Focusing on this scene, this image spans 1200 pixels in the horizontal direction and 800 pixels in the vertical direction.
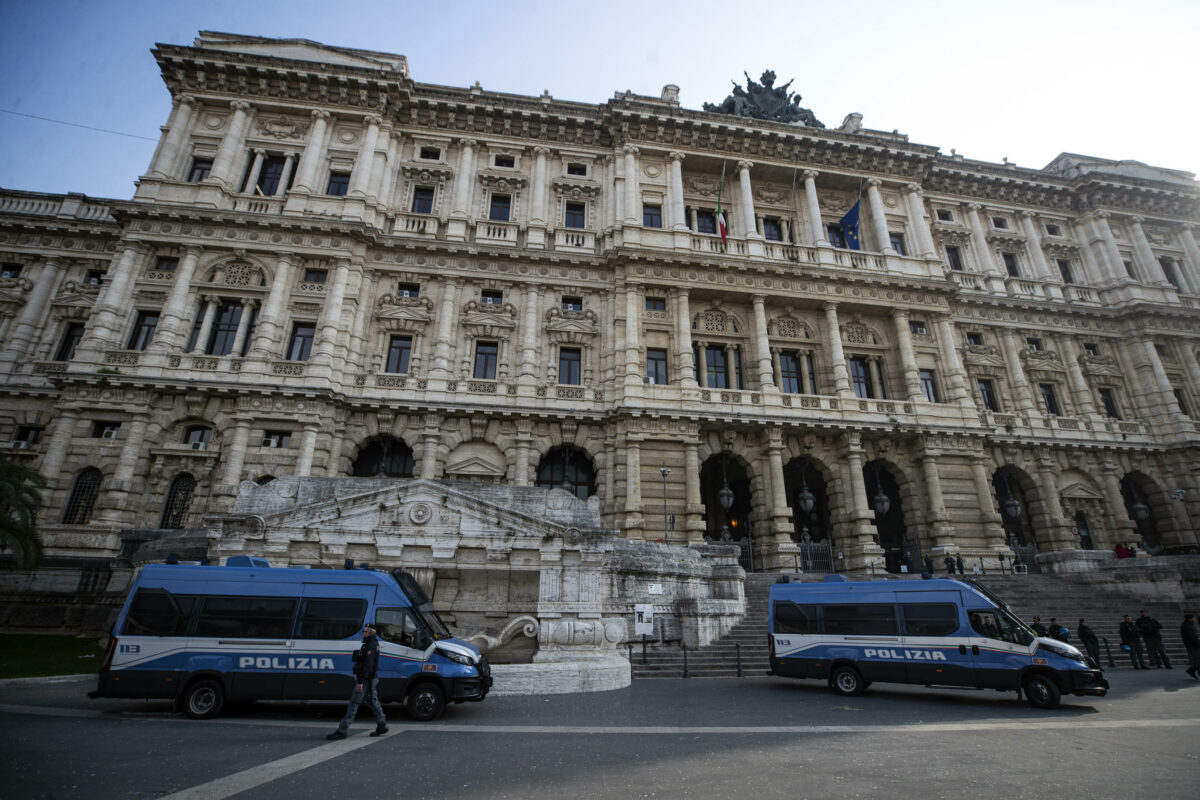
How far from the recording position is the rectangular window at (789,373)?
28.1 metres

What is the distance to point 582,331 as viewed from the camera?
26.7 metres

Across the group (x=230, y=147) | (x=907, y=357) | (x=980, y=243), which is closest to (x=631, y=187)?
(x=907, y=357)

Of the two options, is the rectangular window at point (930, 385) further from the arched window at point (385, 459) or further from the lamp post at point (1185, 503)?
the arched window at point (385, 459)

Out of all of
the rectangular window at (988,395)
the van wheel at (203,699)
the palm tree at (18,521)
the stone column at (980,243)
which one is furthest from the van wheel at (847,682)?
the stone column at (980,243)

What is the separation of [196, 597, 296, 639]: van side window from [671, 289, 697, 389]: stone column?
1876 cm

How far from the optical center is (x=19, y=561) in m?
15.6

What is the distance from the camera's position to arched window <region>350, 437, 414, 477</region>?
2431 cm

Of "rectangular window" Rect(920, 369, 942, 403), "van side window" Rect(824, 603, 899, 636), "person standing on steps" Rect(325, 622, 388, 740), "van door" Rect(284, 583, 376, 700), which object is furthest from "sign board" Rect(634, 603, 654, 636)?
"rectangular window" Rect(920, 369, 942, 403)

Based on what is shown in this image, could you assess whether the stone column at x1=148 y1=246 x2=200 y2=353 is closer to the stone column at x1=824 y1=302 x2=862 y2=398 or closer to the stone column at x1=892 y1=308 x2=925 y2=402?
the stone column at x1=824 y1=302 x2=862 y2=398

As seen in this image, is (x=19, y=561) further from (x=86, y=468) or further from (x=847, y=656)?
(x=847, y=656)

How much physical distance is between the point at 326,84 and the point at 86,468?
20.4 m

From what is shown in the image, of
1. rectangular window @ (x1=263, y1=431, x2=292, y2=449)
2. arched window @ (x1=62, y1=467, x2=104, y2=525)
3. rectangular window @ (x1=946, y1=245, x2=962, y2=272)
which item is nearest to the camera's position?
arched window @ (x1=62, y1=467, x2=104, y2=525)

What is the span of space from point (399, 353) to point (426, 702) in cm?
1926

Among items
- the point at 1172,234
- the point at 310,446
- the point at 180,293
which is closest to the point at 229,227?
the point at 180,293
